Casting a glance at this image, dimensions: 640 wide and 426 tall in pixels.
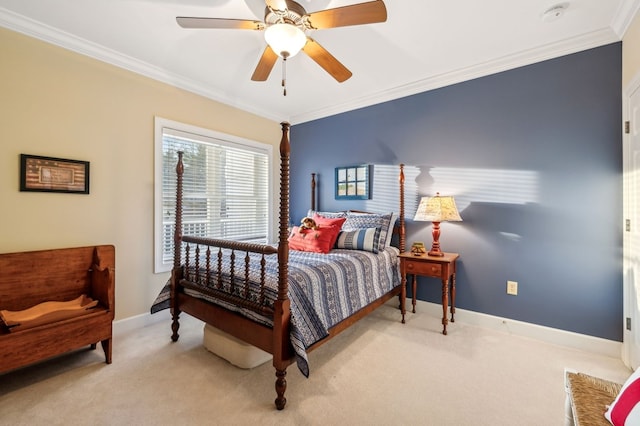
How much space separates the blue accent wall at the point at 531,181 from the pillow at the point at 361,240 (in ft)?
1.95

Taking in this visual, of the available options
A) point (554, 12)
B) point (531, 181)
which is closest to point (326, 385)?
point (531, 181)

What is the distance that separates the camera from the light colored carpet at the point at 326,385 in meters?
1.61

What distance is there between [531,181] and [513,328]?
1.38m

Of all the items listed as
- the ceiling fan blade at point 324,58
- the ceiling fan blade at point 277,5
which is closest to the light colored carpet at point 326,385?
the ceiling fan blade at point 324,58

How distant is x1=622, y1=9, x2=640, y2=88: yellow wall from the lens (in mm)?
1964

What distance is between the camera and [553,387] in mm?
1863

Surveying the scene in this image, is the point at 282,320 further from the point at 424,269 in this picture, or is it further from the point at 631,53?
the point at 631,53

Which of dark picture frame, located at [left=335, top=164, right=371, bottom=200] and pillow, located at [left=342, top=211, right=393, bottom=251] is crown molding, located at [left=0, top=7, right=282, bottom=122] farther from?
pillow, located at [left=342, top=211, right=393, bottom=251]

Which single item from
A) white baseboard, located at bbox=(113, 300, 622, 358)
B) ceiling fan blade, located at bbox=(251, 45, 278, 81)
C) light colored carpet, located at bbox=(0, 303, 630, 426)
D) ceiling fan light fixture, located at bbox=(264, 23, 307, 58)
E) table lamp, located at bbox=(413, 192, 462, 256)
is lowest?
light colored carpet, located at bbox=(0, 303, 630, 426)

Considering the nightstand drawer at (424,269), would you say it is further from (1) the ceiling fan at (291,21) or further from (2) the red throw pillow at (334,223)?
(1) the ceiling fan at (291,21)

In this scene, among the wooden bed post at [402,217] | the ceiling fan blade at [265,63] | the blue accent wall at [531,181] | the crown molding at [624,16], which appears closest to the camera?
the crown molding at [624,16]

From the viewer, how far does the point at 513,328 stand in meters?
2.67

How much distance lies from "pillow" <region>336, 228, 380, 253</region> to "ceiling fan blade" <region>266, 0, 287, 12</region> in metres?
2.04

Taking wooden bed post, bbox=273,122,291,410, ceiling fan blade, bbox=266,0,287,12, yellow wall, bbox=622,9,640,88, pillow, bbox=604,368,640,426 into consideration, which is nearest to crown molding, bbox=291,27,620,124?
yellow wall, bbox=622,9,640,88
